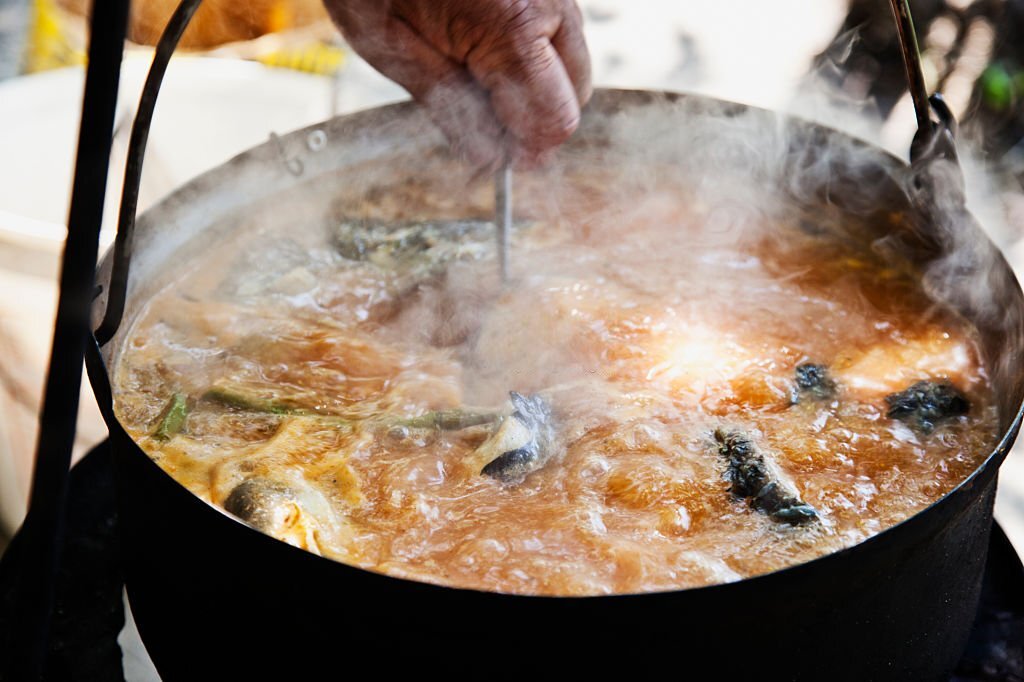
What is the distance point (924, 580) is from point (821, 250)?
1.13 m

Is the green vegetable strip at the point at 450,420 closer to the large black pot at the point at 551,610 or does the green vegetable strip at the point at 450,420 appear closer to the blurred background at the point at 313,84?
the large black pot at the point at 551,610

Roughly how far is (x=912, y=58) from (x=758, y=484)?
94 cm

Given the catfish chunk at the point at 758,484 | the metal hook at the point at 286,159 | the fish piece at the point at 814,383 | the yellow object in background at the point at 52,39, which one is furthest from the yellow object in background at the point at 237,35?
the catfish chunk at the point at 758,484

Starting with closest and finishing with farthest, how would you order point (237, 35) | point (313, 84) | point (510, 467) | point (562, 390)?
point (510, 467) < point (562, 390) < point (313, 84) < point (237, 35)

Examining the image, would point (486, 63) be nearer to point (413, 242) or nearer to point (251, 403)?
point (413, 242)

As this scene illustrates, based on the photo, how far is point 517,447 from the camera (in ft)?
5.52

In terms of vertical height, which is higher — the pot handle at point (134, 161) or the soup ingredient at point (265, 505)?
the pot handle at point (134, 161)

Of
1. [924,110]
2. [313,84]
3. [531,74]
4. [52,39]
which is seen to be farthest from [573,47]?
[52,39]

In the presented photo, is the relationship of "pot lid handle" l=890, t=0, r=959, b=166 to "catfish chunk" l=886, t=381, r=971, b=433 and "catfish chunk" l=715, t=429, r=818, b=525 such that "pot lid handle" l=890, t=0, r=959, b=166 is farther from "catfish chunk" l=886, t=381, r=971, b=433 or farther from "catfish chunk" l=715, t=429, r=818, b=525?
"catfish chunk" l=715, t=429, r=818, b=525

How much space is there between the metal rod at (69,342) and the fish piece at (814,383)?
1.35 meters

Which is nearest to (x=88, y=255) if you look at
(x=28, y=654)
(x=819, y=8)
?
(x=28, y=654)

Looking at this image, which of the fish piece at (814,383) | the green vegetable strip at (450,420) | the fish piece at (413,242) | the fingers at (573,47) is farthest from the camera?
the fish piece at (413,242)

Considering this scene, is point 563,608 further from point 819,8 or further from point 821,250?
point 819,8

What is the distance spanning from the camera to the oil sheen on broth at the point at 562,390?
5.03 feet
